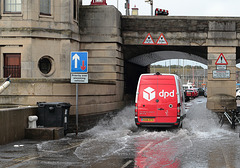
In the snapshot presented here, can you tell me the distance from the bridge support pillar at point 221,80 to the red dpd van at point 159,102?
819 centimetres

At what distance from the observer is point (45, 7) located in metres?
21.7

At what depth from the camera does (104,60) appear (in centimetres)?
2431

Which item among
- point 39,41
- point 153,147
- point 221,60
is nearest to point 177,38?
point 221,60

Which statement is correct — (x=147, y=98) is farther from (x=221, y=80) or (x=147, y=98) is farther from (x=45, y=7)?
(x=221, y=80)

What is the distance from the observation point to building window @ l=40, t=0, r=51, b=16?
→ 21.6 metres

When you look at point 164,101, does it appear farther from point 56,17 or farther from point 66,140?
point 56,17

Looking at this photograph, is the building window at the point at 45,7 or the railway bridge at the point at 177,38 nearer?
the building window at the point at 45,7

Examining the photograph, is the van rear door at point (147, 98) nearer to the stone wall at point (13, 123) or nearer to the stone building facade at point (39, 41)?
the stone building facade at point (39, 41)

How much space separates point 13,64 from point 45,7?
3160mm

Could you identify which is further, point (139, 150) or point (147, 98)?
point (147, 98)

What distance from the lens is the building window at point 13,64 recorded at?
71.0 ft

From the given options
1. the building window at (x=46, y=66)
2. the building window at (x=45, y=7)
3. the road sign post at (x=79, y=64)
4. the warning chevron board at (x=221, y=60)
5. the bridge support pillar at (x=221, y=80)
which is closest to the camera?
the road sign post at (x=79, y=64)

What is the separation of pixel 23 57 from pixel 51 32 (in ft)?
5.89

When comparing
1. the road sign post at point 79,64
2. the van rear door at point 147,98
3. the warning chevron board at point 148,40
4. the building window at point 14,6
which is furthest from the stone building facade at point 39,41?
the warning chevron board at point 148,40
